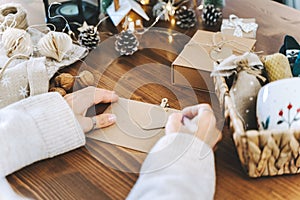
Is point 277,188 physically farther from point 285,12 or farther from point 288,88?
point 285,12

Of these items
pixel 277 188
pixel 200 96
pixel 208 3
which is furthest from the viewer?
pixel 208 3

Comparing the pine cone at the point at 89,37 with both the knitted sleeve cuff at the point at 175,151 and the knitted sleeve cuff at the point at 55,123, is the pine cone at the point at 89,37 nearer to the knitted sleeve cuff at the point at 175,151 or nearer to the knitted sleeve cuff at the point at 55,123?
the knitted sleeve cuff at the point at 55,123

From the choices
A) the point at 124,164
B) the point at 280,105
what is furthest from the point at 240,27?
the point at 124,164

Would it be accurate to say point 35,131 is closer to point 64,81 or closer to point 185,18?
point 64,81

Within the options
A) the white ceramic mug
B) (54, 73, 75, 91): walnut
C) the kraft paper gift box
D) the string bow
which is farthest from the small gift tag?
(54, 73, 75, 91): walnut

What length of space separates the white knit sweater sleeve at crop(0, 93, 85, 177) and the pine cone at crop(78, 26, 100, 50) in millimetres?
292

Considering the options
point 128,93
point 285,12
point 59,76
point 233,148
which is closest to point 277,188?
point 233,148

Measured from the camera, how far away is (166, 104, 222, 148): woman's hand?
91 centimetres

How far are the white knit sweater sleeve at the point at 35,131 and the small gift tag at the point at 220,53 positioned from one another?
14.4 inches

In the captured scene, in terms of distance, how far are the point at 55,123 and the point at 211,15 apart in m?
0.58

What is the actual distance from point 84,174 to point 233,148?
11.5 inches

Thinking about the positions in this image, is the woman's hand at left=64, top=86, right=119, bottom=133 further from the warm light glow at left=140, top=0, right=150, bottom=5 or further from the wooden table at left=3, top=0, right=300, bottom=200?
the warm light glow at left=140, top=0, right=150, bottom=5

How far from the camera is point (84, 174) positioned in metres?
0.90

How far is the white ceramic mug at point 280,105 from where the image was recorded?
2.84 feet
